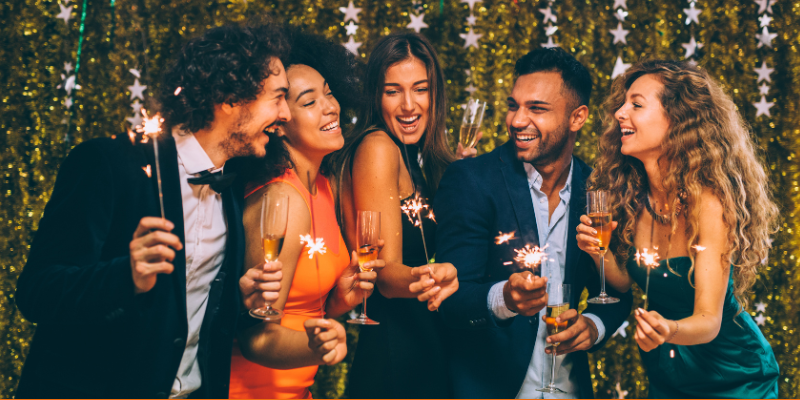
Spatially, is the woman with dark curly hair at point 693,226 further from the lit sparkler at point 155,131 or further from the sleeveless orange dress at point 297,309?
the lit sparkler at point 155,131

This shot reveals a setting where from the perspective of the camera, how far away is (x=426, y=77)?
8.04 feet

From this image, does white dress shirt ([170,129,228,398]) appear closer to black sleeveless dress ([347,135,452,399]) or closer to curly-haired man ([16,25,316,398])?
curly-haired man ([16,25,316,398])

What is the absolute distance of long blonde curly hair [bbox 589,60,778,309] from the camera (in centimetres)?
201

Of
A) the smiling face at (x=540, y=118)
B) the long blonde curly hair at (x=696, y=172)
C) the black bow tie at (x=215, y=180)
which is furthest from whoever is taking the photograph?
the smiling face at (x=540, y=118)

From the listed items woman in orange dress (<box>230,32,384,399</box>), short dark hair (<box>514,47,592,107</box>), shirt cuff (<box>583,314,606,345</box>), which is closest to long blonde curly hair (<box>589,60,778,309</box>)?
short dark hair (<box>514,47,592,107</box>)

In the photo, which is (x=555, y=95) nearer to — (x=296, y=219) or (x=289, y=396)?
(x=296, y=219)

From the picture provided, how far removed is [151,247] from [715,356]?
206 centimetres

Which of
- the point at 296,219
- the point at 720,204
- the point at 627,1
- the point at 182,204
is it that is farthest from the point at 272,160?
the point at 627,1

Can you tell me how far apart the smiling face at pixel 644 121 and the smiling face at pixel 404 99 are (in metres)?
0.85

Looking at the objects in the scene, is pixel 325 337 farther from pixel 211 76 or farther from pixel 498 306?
pixel 211 76

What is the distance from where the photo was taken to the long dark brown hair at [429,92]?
2.40 meters

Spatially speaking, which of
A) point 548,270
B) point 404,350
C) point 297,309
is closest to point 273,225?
point 297,309

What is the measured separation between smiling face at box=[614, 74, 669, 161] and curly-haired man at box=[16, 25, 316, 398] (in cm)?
135

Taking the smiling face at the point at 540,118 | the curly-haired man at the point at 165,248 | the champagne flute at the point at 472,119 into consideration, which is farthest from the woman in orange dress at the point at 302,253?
the smiling face at the point at 540,118
